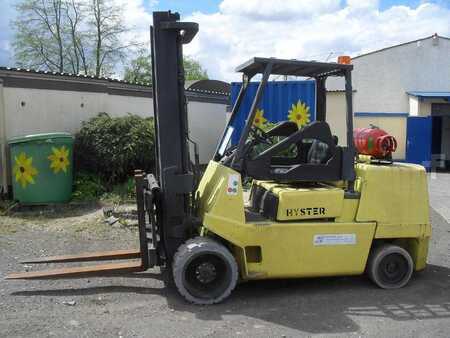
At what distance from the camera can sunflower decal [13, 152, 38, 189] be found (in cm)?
988

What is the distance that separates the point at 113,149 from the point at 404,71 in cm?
1955

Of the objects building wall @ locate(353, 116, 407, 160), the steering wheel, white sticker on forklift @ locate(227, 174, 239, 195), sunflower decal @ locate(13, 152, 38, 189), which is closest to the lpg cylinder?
the steering wheel

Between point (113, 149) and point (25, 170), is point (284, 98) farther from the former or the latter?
point (25, 170)

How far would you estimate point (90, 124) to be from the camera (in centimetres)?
1188

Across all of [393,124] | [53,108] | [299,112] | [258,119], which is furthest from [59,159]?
[393,124]

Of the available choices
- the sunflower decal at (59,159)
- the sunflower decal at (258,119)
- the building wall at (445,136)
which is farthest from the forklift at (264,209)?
the building wall at (445,136)

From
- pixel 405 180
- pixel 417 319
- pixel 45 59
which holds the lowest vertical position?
pixel 417 319

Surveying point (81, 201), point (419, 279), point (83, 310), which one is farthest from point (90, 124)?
point (419, 279)

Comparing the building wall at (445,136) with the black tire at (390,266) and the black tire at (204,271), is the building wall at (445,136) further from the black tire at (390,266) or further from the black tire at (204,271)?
the black tire at (204,271)

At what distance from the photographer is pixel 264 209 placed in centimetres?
565

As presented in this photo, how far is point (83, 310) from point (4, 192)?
634 centimetres

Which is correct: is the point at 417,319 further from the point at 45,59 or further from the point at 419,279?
the point at 45,59

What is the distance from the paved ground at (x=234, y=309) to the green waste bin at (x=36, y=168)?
3474mm

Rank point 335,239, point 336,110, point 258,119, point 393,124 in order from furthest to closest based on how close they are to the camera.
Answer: point 393,124, point 336,110, point 258,119, point 335,239
